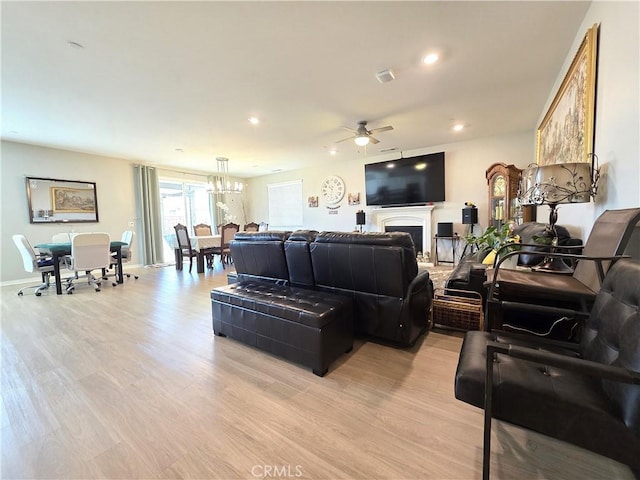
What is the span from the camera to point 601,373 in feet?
2.54

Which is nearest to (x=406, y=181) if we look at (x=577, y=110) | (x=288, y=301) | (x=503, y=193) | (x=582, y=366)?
(x=503, y=193)

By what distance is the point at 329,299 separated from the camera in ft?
6.82

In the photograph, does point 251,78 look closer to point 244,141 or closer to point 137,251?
point 244,141

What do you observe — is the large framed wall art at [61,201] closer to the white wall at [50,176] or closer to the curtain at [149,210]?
the white wall at [50,176]

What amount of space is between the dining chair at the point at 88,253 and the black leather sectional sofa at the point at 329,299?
318cm

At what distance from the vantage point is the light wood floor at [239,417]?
1167 mm

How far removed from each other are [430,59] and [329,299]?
8.29ft

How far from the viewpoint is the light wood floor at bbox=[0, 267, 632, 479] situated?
117 centimetres

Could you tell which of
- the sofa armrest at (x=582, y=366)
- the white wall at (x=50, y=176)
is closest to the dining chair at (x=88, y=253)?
the white wall at (x=50, y=176)

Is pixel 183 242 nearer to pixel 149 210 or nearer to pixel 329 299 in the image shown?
pixel 149 210

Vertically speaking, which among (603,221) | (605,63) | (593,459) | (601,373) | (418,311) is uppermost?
(605,63)

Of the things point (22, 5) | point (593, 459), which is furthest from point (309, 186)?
point (593, 459)

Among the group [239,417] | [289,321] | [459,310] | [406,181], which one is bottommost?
[239,417]

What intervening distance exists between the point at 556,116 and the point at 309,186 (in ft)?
18.9
